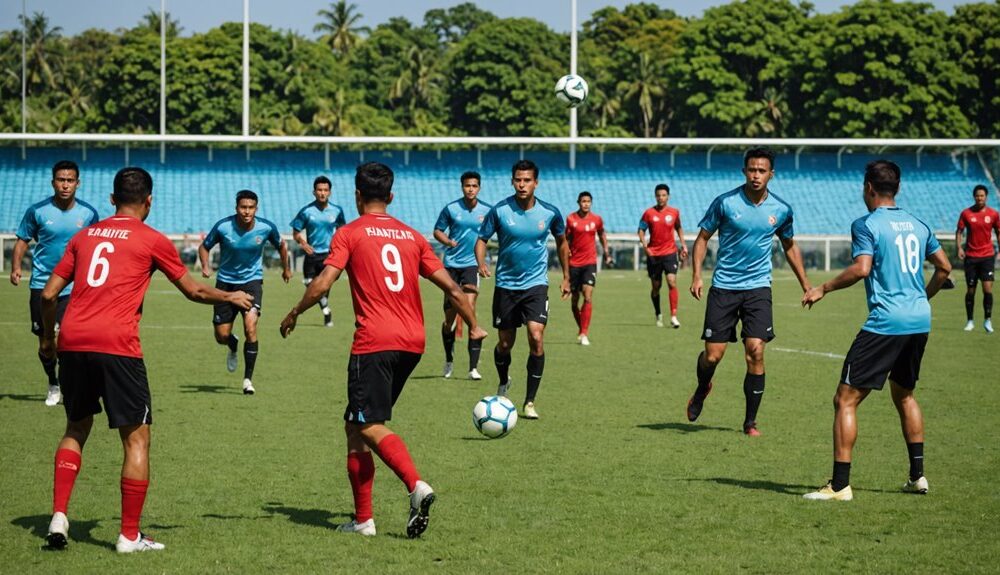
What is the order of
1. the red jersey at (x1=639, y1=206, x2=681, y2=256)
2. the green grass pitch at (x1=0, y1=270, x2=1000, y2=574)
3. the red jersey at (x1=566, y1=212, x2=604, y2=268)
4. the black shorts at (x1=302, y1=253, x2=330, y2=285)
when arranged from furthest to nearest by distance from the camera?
the red jersey at (x1=639, y1=206, x2=681, y2=256)
the black shorts at (x1=302, y1=253, x2=330, y2=285)
the red jersey at (x1=566, y1=212, x2=604, y2=268)
the green grass pitch at (x1=0, y1=270, x2=1000, y2=574)

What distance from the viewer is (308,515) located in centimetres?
802

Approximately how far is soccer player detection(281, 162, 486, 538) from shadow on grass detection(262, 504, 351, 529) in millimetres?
220

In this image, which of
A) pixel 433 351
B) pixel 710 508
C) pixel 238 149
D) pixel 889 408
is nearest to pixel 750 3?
pixel 238 149

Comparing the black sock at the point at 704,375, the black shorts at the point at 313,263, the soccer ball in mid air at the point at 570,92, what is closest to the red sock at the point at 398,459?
the black sock at the point at 704,375

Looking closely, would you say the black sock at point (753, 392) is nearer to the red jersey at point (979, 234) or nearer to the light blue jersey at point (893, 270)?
the light blue jersey at point (893, 270)

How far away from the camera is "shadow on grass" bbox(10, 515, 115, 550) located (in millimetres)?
7293

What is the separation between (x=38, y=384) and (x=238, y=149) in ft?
141

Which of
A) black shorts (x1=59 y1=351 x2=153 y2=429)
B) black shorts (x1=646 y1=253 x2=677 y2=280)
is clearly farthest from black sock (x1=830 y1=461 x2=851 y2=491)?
black shorts (x1=646 y1=253 x2=677 y2=280)

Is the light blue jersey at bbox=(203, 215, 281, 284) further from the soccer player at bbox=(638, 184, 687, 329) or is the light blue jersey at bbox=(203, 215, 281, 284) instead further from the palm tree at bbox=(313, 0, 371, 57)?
the palm tree at bbox=(313, 0, 371, 57)

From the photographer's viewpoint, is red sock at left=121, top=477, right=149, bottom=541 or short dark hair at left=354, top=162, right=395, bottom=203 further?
short dark hair at left=354, top=162, right=395, bottom=203

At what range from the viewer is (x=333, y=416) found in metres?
12.4

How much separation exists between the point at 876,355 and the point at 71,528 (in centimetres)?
498

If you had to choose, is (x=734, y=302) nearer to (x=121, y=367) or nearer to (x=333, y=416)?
(x=333, y=416)

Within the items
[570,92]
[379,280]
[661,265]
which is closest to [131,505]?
[379,280]
